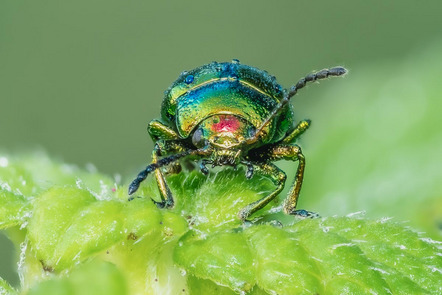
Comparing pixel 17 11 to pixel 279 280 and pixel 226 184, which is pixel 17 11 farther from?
pixel 279 280

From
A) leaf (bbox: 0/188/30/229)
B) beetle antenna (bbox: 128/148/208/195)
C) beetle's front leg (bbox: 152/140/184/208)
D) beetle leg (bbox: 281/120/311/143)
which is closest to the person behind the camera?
leaf (bbox: 0/188/30/229)

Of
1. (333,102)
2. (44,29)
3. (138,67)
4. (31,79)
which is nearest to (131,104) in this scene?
(138,67)

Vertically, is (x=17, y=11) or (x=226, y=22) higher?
(x=226, y=22)

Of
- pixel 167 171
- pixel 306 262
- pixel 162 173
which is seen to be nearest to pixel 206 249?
pixel 306 262

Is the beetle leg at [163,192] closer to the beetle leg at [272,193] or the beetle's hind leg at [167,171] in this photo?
the beetle's hind leg at [167,171]

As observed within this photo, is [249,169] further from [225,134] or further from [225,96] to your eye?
[225,96]

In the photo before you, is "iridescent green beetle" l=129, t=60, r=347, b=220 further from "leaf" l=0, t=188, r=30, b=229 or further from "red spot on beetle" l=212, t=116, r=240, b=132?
"leaf" l=0, t=188, r=30, b=229

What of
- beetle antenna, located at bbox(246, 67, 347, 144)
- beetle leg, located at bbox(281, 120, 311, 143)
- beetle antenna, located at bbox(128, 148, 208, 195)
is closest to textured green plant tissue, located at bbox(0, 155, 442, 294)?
beetle antenna, located at bbox(128, 148, 208, 195)
